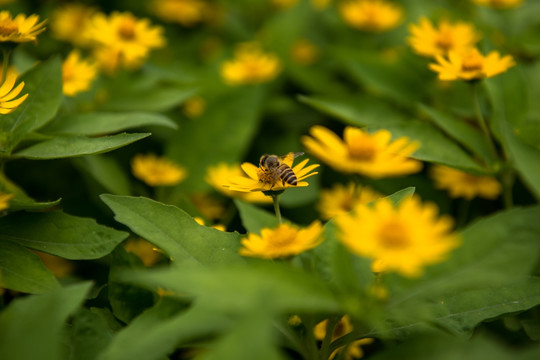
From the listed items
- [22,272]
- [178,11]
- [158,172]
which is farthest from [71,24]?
[22,272]

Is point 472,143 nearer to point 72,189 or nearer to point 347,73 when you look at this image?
point 347,73

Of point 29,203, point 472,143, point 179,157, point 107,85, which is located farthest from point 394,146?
point 107,85

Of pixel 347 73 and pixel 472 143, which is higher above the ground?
pixel 472 143

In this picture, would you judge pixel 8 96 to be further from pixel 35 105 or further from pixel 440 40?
pixel 440 40

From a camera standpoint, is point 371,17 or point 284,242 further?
point 371,17

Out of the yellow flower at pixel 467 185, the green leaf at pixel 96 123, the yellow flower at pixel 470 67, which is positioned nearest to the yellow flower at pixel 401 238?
the yellow flower at pixel 470 67

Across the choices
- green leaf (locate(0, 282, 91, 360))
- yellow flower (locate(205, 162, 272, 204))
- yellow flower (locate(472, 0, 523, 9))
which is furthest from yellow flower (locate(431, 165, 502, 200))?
green leaf (locate(0, 282, 91, 360))
